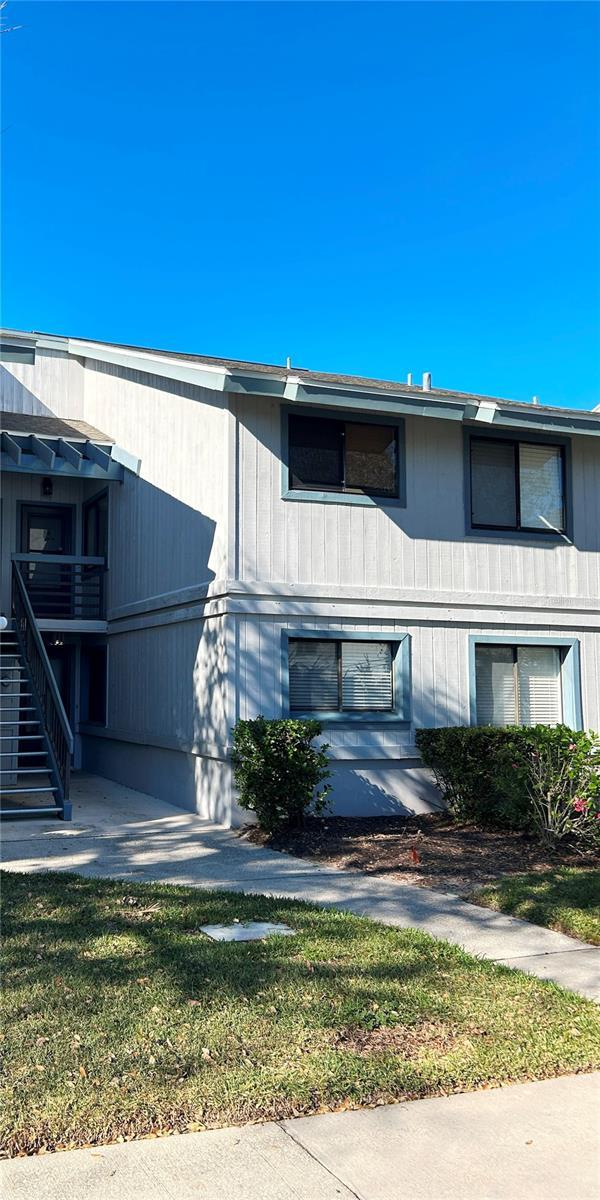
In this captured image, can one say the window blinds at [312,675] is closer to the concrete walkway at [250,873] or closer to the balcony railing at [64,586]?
the concrete walkway at [250,873]

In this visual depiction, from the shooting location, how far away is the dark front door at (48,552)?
1593 cm

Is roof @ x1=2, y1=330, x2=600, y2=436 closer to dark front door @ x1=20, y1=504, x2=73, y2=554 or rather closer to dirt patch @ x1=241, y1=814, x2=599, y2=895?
dark front door @ x1=20, y1=504, x2=73, y2=554

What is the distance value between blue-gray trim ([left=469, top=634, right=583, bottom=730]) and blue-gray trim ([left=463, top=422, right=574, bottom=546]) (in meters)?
1.31

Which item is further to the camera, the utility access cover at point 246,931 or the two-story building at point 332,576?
the two-story building at point 332,576

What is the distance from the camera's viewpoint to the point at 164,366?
12.2 metres

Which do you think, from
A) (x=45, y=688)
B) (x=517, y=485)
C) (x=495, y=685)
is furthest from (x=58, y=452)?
(x=495, y=685)

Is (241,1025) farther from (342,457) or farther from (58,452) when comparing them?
(58,452)

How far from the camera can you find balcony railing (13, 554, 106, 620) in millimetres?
15530

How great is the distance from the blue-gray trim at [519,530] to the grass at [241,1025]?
7.10m

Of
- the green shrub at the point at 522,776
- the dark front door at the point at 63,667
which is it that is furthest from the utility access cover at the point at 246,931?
the dark front door at the point at 63,667

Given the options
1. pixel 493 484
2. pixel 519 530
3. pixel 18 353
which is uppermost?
pixel 18 353

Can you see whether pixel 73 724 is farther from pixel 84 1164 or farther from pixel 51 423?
pixel 84 1164

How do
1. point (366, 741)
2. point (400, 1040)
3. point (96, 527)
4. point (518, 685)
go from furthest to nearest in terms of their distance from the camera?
point (96, 527), point (518, 685), point (366, 741), point (400, 1040)

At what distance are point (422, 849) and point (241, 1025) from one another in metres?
5.07
